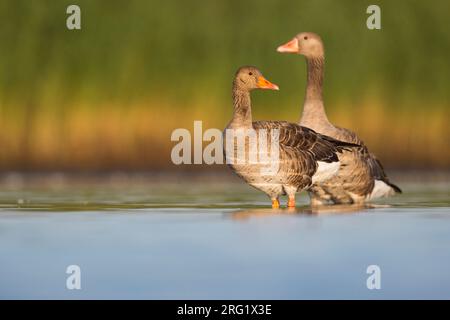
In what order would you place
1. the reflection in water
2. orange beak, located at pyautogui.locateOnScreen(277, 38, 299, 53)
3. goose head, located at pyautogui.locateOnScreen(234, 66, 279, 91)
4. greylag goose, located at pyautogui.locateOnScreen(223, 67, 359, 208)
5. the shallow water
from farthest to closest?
orange beak, located at pyautogui.locateOnScreen(277, 38, 299, 53) → goose head, located at pyautogui.locateOnScreen(234, 66, 279, 91) → greylag goose, located at pyautogui.locateOnScreen(223, 67, 359, 208) → the reflection in water → the shallow water

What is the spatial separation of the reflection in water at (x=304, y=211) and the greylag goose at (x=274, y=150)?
36 cm

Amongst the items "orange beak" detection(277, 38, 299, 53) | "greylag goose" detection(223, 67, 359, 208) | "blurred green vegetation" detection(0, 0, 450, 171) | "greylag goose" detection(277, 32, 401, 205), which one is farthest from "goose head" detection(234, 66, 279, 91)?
"blurred green vegetation" detection(0, 0, 450, 171)

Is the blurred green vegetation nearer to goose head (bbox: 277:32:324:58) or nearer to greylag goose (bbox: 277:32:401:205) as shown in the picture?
goose head (bbox: 277:32:324:58)

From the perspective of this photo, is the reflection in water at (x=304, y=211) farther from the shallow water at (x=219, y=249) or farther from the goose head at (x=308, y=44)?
the goose head at (x=308, y=44)

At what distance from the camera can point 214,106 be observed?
27859 millimetres

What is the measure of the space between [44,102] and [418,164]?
939cm

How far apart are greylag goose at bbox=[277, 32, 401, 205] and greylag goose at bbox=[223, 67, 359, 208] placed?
0.31 metres

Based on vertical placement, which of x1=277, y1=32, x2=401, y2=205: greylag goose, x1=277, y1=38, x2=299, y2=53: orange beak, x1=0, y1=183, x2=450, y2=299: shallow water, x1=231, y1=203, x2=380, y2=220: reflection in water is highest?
x1=277, y1=38, x2=299, y2=53: orange beak

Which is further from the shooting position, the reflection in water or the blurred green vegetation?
the blurred green vegetation

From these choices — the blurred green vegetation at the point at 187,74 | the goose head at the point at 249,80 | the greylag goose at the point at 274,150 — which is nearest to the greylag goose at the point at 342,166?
the greylag goose at the point at 274,150

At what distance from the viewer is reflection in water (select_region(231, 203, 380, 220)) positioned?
15.4 metres

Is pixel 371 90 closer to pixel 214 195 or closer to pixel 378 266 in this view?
pixel 214 195

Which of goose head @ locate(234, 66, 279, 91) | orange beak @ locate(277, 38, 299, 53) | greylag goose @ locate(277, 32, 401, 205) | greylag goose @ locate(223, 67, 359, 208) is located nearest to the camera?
greylag goose @ locate(223, 67, 359, 208)
